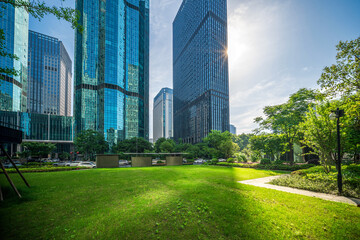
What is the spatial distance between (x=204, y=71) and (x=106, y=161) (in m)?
94.8

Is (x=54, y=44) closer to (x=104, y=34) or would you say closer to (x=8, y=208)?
(x=104, y=34)

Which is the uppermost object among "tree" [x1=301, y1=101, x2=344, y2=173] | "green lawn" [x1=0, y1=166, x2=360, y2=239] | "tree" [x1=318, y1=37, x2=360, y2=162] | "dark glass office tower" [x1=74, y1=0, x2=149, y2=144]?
"dark glass office tower" [x1=74, y1=0, x2=149, y2=144]

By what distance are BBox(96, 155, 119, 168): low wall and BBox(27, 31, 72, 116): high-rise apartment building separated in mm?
140058

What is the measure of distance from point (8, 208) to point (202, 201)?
8.09 m

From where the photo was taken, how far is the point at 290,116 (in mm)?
24766

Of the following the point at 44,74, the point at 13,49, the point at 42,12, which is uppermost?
the point at 44,74

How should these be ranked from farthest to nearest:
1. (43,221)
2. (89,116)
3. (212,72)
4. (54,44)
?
1. (54,44)
2. (212,72)
3. (89,116)
4. (43,221)

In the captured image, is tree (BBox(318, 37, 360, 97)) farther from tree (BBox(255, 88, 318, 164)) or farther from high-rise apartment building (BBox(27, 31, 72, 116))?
high-rise apartment building (BBox(27, 31, 72, 116))

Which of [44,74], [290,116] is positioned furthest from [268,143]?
[44,74]

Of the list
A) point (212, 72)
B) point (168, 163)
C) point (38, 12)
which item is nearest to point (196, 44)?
point (212, 72)

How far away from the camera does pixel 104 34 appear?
8462 cm

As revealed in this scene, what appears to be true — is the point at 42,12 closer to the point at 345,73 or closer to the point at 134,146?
the point at 345,73

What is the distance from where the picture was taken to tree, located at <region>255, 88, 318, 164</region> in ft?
80.7

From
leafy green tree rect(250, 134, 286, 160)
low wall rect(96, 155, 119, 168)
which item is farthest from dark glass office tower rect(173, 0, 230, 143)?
low wall rect(96, 155, 119, 168)
